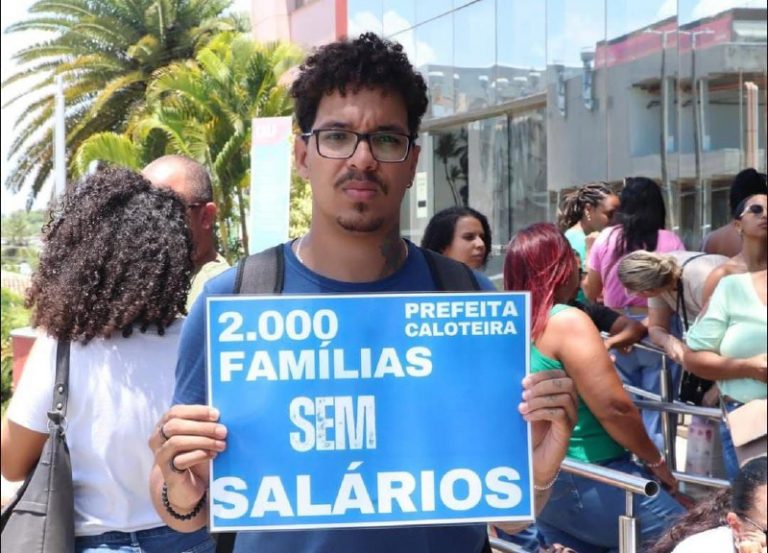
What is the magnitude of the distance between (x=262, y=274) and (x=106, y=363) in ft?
2.47

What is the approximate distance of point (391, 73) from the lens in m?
1.96

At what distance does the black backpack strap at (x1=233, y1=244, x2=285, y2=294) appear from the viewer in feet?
6.29

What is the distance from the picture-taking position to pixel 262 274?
1.94 metres

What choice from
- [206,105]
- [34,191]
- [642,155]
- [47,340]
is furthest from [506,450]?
[34,191]

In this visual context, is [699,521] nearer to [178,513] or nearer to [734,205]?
[734,205]

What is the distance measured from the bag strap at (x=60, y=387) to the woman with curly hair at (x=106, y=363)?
2 centimetres

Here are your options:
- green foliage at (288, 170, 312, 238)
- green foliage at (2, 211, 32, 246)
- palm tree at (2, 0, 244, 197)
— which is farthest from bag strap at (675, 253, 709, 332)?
green foliage at (2, 211, 32, 246)

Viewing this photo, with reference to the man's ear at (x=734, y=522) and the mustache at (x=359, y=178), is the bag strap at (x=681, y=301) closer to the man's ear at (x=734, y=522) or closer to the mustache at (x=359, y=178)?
the man's ear at (x=734, y=522)

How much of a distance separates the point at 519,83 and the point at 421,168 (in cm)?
40

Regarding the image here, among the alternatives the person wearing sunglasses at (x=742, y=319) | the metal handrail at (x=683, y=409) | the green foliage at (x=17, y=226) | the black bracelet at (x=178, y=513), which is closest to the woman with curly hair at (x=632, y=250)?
the metal handrail at (x=683, y=409)

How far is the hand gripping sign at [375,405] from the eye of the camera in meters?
1.83

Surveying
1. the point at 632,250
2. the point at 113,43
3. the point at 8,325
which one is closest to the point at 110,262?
the point at 632,250

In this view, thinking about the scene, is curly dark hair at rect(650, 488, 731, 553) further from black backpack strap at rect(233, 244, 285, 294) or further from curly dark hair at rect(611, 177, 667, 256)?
black backpack strap at rect(233, 244, 285, 294)

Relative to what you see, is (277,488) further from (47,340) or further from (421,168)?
(421,168)
